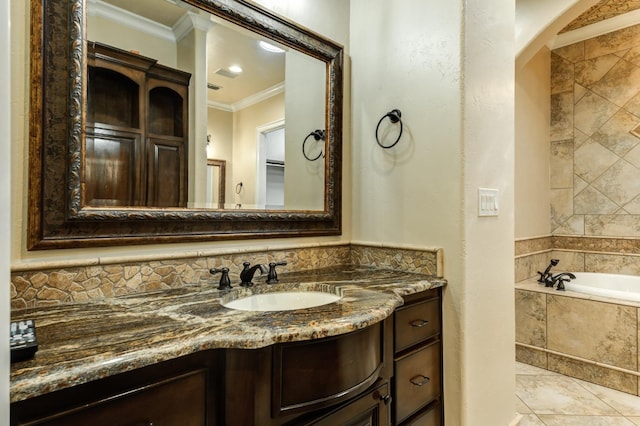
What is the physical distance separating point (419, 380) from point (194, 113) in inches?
55.8

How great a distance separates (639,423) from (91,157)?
2993 millimetres

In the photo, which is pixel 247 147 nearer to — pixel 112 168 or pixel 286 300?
pixel 112 168

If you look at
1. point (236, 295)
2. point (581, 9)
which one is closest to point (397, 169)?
point (236, 295)

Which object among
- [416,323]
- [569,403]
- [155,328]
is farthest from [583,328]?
[155,328]

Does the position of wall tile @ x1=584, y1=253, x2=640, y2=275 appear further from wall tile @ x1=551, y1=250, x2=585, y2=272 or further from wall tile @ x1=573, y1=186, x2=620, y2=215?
wall tile @ x1=573, y1=186, x2=620, y2=215

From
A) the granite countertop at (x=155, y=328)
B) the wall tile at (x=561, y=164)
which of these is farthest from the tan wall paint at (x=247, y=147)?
the wall tile at (x=561, y=164)

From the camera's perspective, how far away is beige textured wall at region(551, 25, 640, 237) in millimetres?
3182

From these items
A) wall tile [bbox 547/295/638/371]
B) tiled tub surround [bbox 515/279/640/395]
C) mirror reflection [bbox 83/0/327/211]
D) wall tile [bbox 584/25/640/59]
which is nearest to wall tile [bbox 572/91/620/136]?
wall tile [bbox 584/25/640/59]

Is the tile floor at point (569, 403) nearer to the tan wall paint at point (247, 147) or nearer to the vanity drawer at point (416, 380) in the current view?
the vanity drawer at point (416, 380)

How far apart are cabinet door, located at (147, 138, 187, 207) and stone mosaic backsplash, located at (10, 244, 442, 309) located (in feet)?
0.72

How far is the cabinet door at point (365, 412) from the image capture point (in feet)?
3.24

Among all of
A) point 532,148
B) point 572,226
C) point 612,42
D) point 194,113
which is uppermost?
point 612,42

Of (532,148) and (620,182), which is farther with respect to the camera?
(532,148)

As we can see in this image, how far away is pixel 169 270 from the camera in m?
1.31
